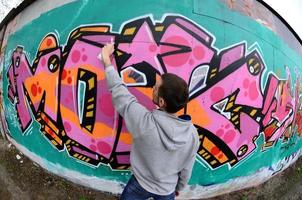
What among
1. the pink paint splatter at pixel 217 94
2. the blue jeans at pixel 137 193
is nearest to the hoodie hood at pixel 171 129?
the blue jeans at pixel 137 193

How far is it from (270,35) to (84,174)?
116 inches

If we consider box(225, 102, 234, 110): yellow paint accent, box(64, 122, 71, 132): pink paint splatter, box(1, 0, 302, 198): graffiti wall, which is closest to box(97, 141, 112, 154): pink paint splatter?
box(1, 0, 302, 198): graffiti wall

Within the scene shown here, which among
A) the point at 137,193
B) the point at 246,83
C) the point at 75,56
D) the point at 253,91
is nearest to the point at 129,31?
the point at 75,56

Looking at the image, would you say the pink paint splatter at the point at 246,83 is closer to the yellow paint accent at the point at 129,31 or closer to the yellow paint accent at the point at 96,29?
the yellow paint accent at the point at 129,31

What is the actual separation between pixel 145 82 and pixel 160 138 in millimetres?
1497

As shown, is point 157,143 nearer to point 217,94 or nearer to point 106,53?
point 106,53

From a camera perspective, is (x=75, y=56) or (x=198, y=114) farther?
(x=75, y=56)

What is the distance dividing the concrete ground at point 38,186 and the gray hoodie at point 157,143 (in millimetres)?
1982

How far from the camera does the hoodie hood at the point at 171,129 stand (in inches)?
164

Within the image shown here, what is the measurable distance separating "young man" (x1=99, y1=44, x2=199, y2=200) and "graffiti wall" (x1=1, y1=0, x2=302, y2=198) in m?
1.03

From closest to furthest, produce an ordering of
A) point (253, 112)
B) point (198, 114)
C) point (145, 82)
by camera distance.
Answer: point (145, 82) → point (198, 114) → point (253, 112)

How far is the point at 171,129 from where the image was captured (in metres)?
4.17

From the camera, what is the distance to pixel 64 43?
19.6 feet

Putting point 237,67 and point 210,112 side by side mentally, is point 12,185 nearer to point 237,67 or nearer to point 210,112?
point 210,112
